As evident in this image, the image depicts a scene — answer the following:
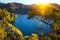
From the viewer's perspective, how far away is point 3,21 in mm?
7434

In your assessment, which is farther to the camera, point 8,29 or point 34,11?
point 8,29

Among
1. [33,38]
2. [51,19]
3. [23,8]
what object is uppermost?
[51,19]

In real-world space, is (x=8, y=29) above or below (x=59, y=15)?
below

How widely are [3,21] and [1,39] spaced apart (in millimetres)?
693

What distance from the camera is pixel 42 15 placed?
5.68 meters

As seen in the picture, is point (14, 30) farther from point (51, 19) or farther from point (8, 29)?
point (51, 19)

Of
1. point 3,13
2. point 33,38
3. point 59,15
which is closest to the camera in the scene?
point 59,15

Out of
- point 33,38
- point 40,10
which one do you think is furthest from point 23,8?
point 40,10

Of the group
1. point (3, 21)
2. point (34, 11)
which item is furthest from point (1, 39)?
point (34, 11)

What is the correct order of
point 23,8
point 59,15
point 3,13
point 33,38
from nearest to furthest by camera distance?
1. point 59,15
2. point 3,13
3. point 33,38
4. point 23,8

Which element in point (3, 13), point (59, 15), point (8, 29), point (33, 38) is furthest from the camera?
point (33, 38)

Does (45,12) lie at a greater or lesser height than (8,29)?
greater

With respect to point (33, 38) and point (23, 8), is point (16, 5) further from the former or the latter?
point (33, 38)

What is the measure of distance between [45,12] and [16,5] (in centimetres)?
4616
